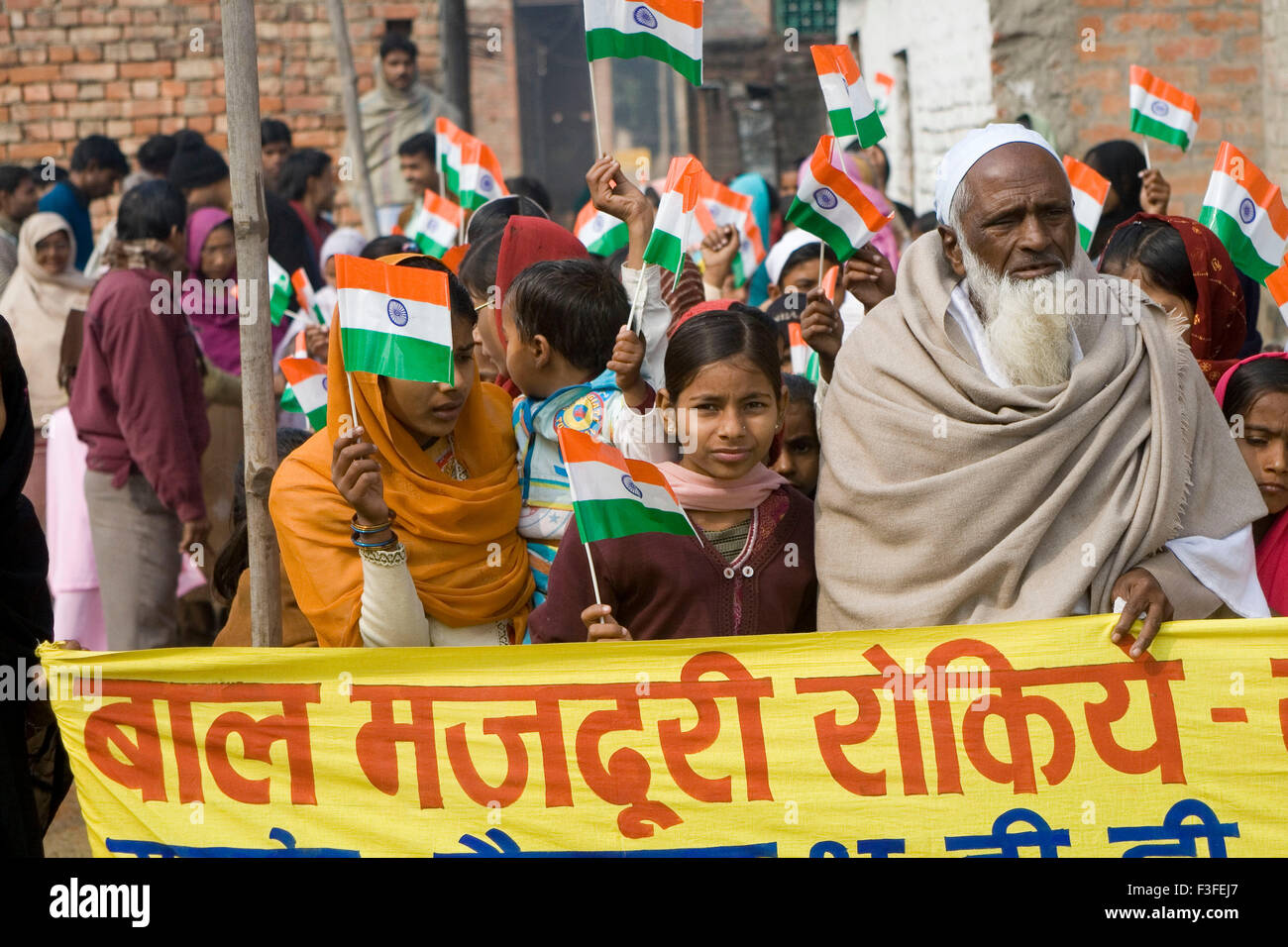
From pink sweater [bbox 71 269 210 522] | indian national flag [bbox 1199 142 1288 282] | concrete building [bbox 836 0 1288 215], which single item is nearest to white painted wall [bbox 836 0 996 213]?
concrete building [bbox 836 0 1288 215]

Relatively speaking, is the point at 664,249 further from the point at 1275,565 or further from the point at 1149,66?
the point at 1149,66

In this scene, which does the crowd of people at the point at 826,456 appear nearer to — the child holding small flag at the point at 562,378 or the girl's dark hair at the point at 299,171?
the child holding small flag at the point at 562,378

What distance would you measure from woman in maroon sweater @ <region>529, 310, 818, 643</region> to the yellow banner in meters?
0.15

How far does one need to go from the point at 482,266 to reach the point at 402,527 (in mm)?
1413

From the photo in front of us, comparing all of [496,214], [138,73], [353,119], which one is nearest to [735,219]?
[496,214]

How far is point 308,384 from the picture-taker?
489 centimetres

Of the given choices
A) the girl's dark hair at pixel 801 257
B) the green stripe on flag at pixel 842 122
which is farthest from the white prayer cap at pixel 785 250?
the green stripe on flag at pixel 842 122

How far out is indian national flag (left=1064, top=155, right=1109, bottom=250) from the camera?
5.64 m

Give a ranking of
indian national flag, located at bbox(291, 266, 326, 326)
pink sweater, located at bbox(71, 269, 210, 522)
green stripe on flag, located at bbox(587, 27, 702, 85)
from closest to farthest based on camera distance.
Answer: green stripe on flag, located at bbox(587, 27, 702, 85), pink sweater, located at bbox(71, 269, 210, 522), indian national flag, located at bbox(291, 266, 326, 326)

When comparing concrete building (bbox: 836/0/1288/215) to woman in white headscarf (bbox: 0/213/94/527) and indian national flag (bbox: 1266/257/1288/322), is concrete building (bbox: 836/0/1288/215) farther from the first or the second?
woman in white headscarf (bbox: 0/213/94/527)

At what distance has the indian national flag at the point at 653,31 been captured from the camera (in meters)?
4.14

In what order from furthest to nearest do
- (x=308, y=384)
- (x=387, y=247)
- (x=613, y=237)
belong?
(x=387, y=247), (x=613, y=237), (x=308, y=384)
